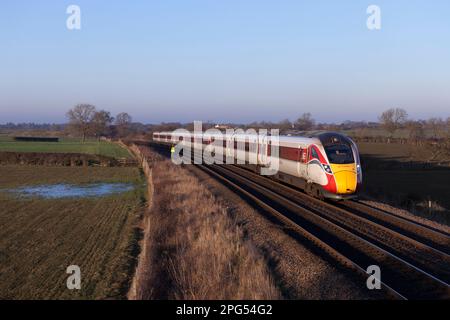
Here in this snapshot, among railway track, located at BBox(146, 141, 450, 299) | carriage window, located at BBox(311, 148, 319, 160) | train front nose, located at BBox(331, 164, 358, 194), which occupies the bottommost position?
railway track, located at BBox(146, 141, 450, 299)

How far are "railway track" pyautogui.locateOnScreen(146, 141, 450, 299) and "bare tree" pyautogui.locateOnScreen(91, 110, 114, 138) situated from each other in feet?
406

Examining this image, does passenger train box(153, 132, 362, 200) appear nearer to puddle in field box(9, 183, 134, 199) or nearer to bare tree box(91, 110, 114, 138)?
puddle in field box(9, 183, 134, 199)

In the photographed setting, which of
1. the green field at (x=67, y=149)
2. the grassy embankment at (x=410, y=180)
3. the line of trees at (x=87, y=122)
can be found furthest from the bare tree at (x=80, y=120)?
the grassy embankment at (x=410, y=180)

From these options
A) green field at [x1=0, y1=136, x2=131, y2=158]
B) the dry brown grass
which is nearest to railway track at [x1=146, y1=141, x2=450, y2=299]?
the dry brown grass

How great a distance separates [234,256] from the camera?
10.2 metres

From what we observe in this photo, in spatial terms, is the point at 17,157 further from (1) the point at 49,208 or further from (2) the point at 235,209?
(2) the point at 235,209

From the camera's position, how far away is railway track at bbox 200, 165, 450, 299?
891 centimetres

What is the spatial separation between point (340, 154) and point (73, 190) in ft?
65.4

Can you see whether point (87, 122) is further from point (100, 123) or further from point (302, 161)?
point (302, 161)

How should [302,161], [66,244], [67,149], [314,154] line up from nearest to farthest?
[66,244] → [314,154] → [302,161] → [67,149]

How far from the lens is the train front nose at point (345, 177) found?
17.6 meters

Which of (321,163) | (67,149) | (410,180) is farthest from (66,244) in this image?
(67,149)

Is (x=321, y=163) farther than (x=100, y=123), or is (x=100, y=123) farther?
(x=100, y=123)

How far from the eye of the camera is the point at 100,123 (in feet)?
461
